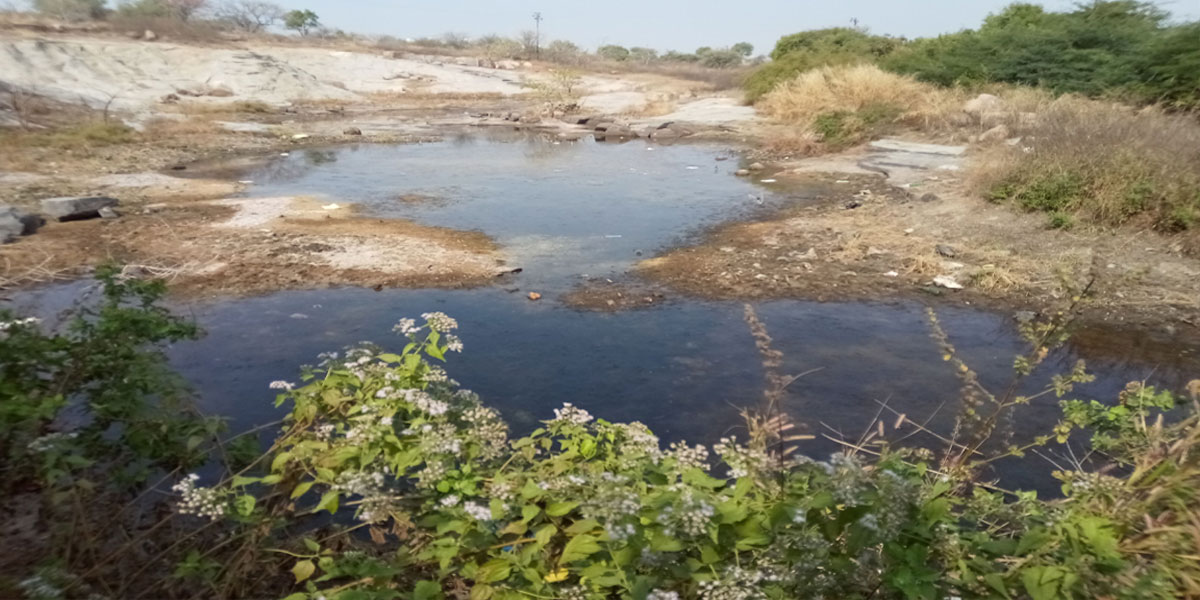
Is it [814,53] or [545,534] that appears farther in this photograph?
[814,53]

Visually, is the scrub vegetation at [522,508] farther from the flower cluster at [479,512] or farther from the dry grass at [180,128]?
the dry grass at [180,128]

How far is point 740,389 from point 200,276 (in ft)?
16.6

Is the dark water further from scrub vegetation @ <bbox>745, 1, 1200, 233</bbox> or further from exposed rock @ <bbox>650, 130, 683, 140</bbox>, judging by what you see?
exposed rock @ <bbox>650, 130, 683, 140</bbox>

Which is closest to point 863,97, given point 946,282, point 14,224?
point 946,282

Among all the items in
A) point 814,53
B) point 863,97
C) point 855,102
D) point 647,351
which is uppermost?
point 814,53

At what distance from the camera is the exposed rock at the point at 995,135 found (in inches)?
504

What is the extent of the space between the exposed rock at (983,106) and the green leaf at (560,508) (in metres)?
15.2

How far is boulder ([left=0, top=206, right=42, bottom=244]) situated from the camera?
7.46m

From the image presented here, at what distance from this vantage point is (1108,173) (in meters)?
7.90

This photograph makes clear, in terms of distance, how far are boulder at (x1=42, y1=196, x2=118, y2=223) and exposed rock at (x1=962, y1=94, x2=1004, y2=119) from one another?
15.0 meters

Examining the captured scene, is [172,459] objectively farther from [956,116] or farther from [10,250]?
[956,116]

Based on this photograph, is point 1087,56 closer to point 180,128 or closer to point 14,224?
point 14,224

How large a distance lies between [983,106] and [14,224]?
1607 centimetres

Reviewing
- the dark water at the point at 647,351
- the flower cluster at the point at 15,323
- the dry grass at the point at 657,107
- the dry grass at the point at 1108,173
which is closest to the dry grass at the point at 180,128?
the dark water at the point at 647,351
